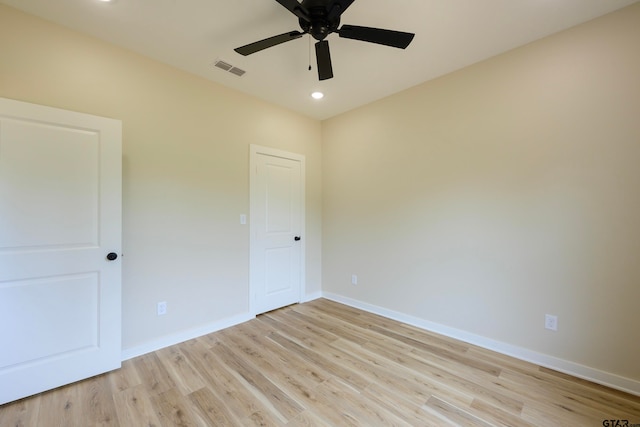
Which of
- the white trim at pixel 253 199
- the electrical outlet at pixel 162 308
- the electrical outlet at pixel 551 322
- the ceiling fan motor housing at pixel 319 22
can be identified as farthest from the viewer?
the white trim at pixel 253 199

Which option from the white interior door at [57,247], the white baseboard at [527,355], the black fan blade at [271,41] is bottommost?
the white baseboard at [527,355]

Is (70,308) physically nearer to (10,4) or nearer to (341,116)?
(10,4)

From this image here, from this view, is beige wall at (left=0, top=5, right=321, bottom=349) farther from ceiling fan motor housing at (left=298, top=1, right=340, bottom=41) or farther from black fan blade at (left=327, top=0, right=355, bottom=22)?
black fan blade at (left=327, top=0, right=355, bottom=22)

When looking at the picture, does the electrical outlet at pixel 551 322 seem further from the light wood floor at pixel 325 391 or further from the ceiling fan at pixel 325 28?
the ceiling fan at pixel 325 28

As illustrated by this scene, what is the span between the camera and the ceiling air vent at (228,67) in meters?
2.62

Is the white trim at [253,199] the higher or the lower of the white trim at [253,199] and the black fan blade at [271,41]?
the lower

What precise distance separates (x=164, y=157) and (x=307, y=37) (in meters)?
1.75

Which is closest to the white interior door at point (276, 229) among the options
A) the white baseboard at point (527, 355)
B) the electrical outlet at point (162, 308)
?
the electrical outlet at point (162, 308)

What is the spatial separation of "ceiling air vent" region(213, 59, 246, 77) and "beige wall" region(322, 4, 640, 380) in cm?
170

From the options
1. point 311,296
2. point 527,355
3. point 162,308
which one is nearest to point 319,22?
point 162,308

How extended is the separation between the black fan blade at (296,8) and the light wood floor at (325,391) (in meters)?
2.55

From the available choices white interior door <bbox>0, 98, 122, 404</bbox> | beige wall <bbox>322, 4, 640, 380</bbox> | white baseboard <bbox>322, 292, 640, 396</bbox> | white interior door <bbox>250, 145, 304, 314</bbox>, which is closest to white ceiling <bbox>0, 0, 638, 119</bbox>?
beige wall <bbox>322, 4, 640, 380</bbox>

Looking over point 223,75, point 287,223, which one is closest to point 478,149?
point 287,223

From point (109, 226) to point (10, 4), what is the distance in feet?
5.61
